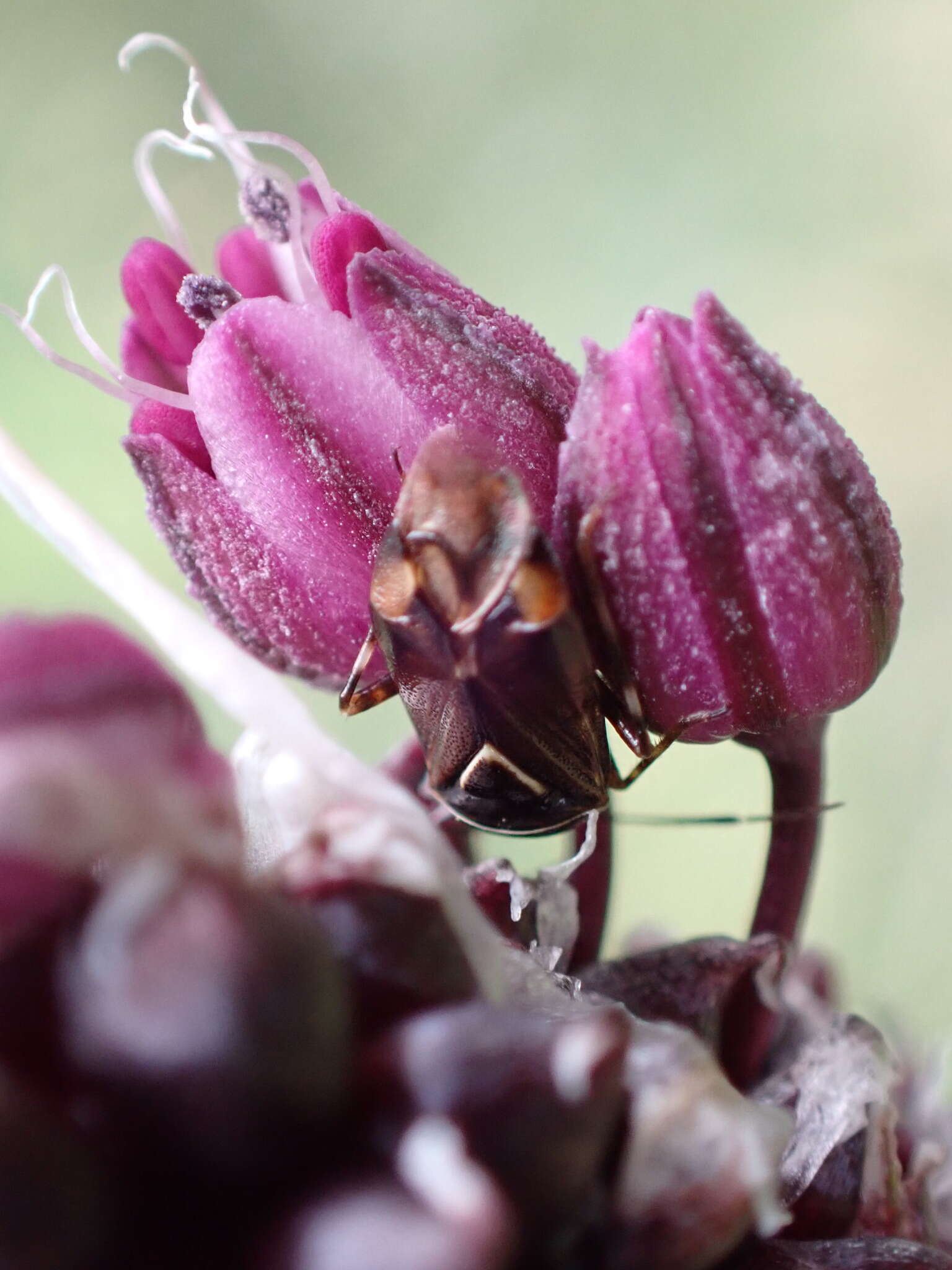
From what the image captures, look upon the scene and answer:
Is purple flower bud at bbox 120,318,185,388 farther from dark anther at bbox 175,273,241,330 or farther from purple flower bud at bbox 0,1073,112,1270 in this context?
purple flower bud at bbox 0,1073,112,1270

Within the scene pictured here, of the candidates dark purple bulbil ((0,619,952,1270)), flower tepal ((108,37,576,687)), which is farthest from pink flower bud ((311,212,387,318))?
dark purple bulbil ((0,619,952,1270))

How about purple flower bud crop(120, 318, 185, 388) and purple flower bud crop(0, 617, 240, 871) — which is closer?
purple flower bud crop(0, 617, 240, 871)

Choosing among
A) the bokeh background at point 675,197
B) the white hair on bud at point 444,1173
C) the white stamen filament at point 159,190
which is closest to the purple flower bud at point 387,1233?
the white hair on bud at point 444,1173

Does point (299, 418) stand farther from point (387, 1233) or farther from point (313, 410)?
point (387, 1233)

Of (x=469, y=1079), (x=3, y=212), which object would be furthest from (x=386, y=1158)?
(x=3, y=212)

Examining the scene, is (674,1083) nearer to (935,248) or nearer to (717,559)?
(717,559)

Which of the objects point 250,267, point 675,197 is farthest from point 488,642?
point 675,197

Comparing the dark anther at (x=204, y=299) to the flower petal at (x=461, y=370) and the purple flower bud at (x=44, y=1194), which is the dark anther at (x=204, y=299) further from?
the purple flower bud at (x=44, y=1194)
